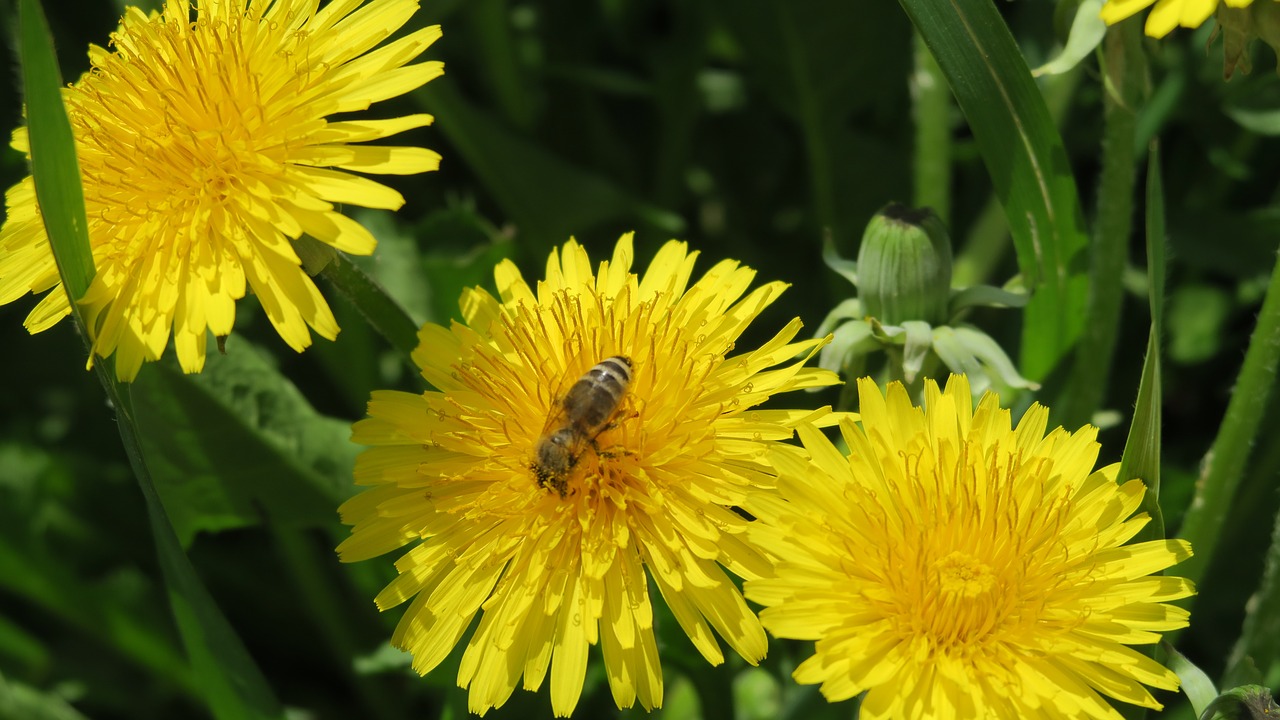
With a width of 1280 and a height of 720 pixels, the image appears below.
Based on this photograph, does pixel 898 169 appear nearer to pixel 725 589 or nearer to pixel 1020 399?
pixel 1020 399

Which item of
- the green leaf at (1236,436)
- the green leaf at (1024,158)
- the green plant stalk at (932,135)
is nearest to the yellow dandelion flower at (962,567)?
the green leaf at (1236,436)

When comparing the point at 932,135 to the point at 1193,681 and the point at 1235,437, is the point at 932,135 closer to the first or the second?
the point at 1235,437

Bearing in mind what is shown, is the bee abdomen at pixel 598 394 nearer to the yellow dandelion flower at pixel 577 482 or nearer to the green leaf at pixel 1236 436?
the yellow dandelion flower at pixel 577 482

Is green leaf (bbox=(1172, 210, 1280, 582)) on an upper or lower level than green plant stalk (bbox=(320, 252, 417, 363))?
lower

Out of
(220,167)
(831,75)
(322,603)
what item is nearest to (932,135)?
(831,75)

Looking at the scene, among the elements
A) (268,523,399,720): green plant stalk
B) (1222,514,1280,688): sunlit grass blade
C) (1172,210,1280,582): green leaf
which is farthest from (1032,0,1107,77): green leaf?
(268,523,399,720): green plant stalk

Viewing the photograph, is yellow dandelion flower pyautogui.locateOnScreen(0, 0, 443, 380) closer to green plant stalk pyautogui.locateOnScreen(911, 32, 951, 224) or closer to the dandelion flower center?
the dandelion flower center
